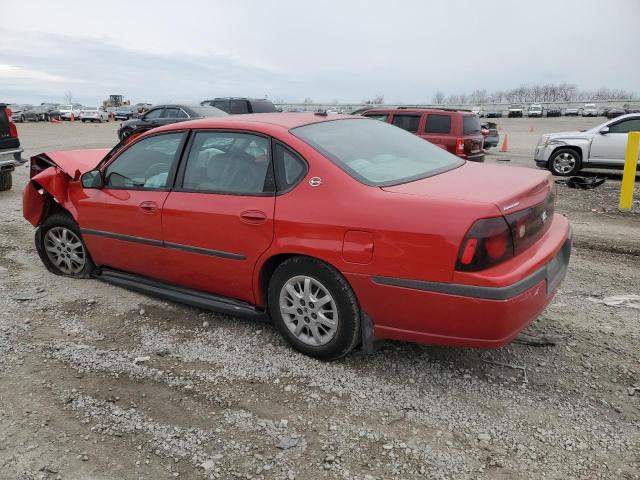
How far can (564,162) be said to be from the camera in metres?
11.7

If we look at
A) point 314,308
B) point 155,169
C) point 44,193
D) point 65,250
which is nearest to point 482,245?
point 314,308

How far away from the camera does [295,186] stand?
3.23 m

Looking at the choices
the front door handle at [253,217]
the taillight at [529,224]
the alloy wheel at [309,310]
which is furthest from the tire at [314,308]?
the taillight at [529,224]

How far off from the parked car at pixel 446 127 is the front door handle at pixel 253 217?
842 cm

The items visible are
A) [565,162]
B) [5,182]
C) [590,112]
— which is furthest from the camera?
[590,112]

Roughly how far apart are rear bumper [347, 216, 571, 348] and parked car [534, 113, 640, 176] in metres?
9.75

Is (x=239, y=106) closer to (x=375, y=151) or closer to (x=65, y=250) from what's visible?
(x=65, y=250)

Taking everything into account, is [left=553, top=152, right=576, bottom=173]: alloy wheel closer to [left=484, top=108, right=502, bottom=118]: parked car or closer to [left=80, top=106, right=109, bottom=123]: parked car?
[left=80, top=106, right=109, bottom=123]: parked car

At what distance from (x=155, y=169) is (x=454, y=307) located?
2.59 m

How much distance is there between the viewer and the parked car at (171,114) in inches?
606

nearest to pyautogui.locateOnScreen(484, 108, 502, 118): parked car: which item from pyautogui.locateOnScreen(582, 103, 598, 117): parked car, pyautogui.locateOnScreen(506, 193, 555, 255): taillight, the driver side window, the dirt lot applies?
pyautogui.locateOnScreen(582, 103, 598, 117): parked car

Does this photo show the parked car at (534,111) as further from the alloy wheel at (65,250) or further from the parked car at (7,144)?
the alloy wheel at (65,250)

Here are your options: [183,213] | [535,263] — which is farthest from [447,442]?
[183,213]

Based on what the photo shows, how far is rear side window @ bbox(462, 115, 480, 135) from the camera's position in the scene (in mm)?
11364
